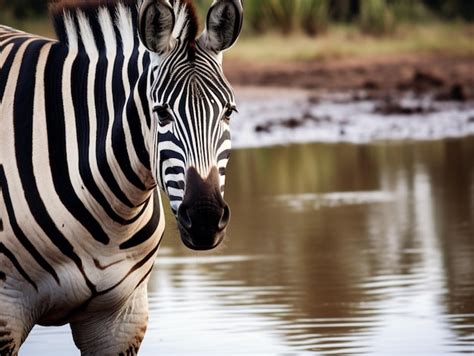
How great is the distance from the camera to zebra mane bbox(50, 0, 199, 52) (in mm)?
4926

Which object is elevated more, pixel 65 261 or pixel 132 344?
pixel 65 261

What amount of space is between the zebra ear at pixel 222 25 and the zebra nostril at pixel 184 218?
1.95 ft

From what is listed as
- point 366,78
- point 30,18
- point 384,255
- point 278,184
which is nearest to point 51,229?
point 384,255

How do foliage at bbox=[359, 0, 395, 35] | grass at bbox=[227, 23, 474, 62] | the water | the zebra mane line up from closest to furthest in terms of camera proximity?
the zebra mane < the water < grass at bbox=[227, 23, 474, 62] < foliage at bbox=[359, 0, 395, 35]

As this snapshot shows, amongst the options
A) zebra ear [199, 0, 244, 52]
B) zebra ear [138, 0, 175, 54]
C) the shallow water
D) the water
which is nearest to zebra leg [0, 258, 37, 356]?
zebra ear [138, 0, 175, 54]

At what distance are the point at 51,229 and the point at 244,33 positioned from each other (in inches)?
823

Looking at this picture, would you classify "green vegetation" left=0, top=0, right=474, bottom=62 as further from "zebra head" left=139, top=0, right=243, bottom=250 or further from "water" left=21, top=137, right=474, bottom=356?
"zebra head" left=139, top=0, right=243, bottom=250

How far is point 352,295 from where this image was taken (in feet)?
25.7

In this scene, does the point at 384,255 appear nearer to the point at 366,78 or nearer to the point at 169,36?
the point at 169,36

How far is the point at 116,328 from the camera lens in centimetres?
507

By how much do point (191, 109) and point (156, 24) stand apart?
308 mm

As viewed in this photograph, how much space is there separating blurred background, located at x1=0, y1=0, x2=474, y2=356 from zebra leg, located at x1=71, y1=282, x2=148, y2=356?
5.01 feet

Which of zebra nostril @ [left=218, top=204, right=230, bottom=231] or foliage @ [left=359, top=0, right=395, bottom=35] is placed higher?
foliage @ [left=359, top=0, right=395, bottom=35]

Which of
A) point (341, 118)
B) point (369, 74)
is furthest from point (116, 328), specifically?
point (369, 74)
